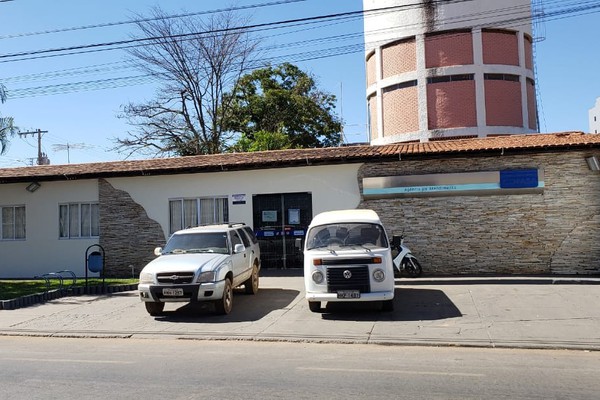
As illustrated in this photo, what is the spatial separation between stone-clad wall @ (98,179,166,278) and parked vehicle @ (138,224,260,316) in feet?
21.3

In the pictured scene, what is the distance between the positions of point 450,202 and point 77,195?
43.0 feet

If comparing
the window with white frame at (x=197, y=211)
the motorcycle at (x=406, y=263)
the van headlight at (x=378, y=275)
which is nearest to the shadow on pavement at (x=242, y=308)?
the van headlight at (x=378, y=275)

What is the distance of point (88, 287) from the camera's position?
592 inches

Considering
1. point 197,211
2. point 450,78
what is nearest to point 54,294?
point 197,211

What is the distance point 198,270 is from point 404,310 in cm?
438

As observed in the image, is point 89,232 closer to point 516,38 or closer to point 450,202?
point 450,202

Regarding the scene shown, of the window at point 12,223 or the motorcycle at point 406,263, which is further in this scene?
the window at point 12,223

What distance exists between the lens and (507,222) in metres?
16.1

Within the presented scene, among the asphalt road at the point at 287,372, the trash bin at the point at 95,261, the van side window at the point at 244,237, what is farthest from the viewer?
the trash bin at the point at 95,261

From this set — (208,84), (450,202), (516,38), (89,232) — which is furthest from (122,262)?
(516,38)

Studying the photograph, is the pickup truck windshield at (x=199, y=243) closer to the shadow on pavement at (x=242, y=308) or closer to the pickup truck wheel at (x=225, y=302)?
the pickup truck wheel at (x=225, y=302)

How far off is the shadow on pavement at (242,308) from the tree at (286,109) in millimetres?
25064

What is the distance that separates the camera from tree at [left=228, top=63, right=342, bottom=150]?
39094 millimetres

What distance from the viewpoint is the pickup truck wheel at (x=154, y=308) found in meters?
11.3
